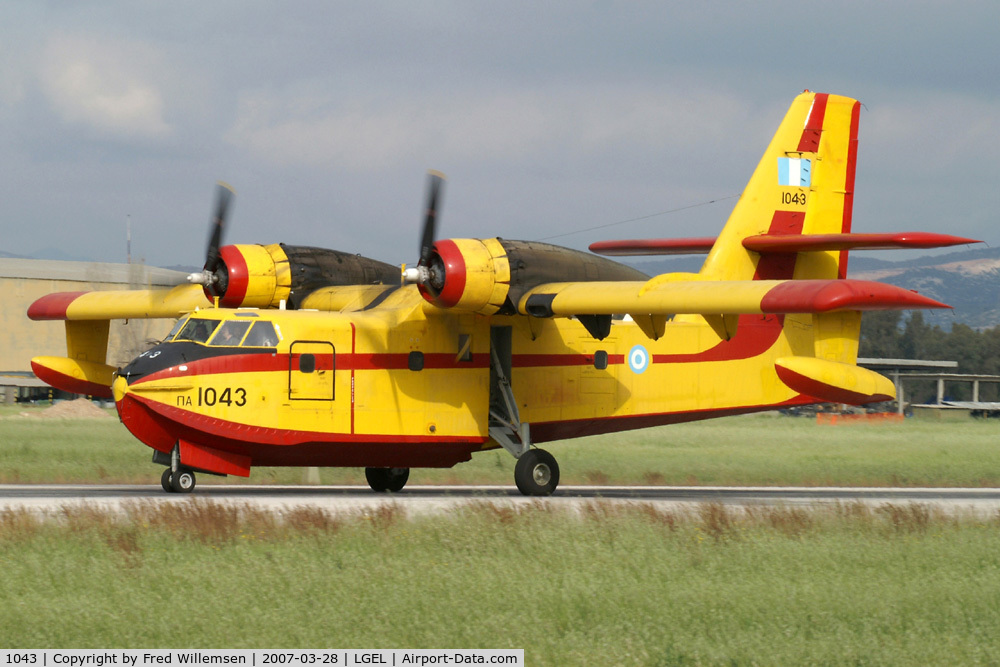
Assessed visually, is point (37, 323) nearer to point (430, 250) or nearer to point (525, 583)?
point (430, 250)

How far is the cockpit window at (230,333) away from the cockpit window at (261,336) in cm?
12

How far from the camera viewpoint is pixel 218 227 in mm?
23375

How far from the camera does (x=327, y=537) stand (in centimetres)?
1457

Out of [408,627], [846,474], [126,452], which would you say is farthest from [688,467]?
[408,627]

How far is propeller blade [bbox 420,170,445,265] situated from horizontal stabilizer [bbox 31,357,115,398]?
30.0ft

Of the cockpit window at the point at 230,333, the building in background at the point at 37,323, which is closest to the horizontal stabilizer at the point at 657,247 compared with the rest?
the cockpit window at the point at 230,333

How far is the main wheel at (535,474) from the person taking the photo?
21688 mm

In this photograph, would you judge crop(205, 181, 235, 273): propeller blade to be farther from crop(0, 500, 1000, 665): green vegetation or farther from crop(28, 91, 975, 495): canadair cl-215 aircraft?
crop(0, 500, 1000, 665): green vegetation

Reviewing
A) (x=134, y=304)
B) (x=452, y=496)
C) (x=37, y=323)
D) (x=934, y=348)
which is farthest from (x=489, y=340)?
(x=934, y=348)

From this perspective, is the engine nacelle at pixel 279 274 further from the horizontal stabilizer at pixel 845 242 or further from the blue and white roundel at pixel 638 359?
the horizontal stabilizer at pixel 845 242

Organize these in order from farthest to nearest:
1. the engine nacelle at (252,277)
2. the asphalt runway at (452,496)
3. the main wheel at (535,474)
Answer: the engine nacelle at (252,277) → the main wheel at (535,474) → the asphalt runway at (452,496)

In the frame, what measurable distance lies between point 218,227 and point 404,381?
211 inches

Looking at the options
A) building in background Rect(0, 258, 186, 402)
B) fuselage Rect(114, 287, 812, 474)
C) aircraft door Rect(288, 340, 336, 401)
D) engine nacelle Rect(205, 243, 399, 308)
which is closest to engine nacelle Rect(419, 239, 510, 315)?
fuselage Rect(114, 287, 812, 474)

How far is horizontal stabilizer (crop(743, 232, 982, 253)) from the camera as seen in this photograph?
20.9 m
